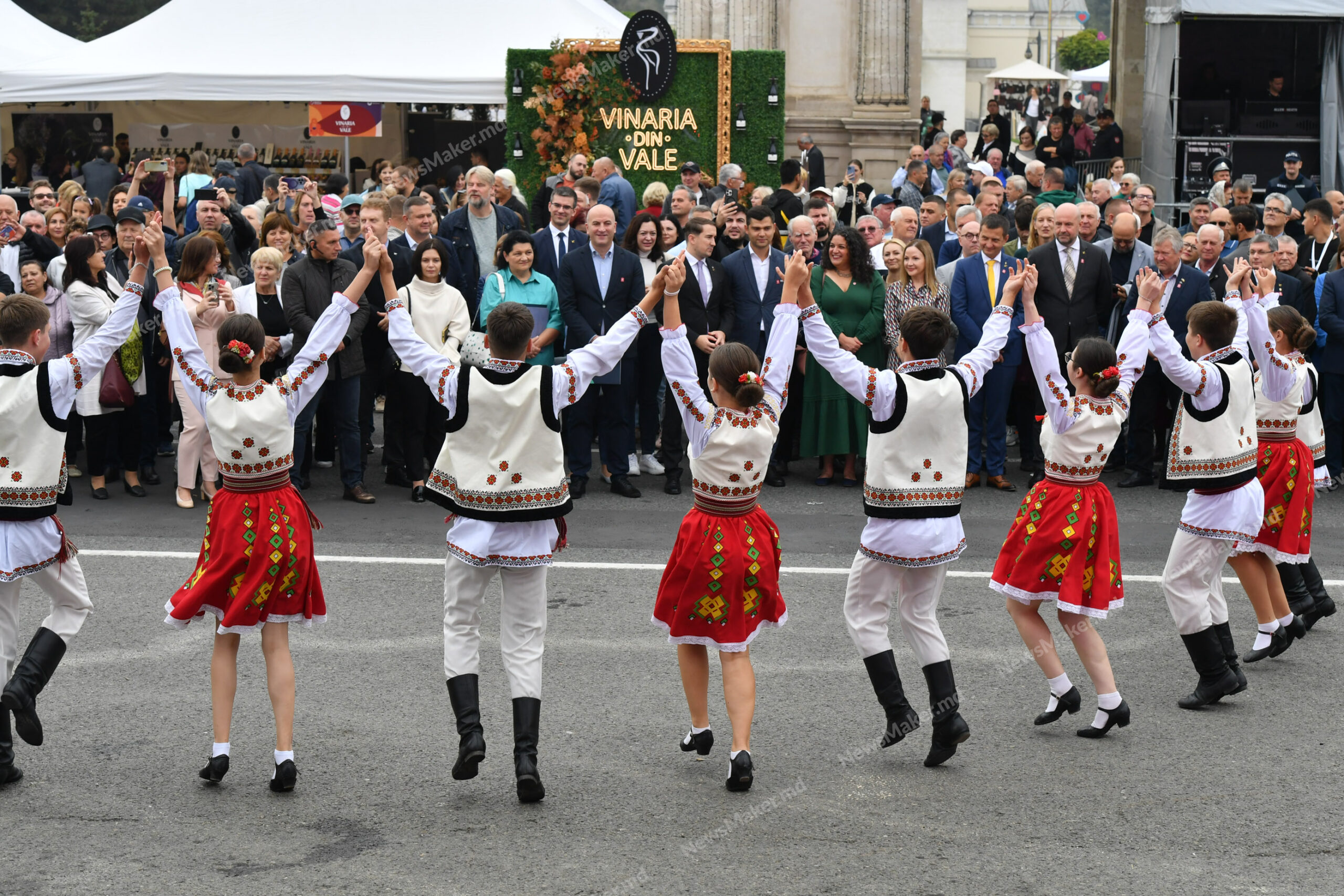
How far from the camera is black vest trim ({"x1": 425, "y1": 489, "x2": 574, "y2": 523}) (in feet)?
18.5

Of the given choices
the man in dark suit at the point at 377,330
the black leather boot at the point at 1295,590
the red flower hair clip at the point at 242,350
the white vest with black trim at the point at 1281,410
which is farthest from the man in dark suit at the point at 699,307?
the red flower hair clip at the point at 242,350

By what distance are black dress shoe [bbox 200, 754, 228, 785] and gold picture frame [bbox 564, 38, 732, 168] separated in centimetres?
1097

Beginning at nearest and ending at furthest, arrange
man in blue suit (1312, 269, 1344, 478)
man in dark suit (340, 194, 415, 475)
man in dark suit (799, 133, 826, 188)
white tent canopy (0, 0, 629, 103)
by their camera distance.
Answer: man in dark suit (340, 194, 415, 475)
man in blue suit (1312, 269, 1344, 478)
white tent canopy (0, 0, 629, 103)
man in dark suit (799, 133, 826, 188)

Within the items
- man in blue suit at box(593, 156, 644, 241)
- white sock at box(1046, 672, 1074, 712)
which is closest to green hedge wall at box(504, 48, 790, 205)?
man in blue suit at box(593, 156, 644, 241)

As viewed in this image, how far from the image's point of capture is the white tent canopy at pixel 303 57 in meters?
18.4

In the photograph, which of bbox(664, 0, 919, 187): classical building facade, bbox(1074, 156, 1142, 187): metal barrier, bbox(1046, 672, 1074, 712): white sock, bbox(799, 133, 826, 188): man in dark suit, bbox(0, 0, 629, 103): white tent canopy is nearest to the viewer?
bbox(1046, 672, 1074, 712): white sock

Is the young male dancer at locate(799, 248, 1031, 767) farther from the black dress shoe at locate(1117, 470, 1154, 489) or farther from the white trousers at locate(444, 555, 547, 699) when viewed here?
the black dress shoe at locate(1117, 470, 1154, 489)

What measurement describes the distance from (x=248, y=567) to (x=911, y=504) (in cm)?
256

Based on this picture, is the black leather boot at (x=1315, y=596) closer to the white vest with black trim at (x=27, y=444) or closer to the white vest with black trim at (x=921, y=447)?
the white vest with black trim at (x=921, y=447)

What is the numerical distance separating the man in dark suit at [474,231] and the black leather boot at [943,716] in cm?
661

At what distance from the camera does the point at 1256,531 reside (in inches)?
270

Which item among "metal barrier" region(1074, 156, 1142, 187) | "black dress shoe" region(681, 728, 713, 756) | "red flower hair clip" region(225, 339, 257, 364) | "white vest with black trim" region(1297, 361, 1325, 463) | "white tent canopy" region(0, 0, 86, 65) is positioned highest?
"white tent canopy" region(0, 0, 86, 65)

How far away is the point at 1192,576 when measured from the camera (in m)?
6.73

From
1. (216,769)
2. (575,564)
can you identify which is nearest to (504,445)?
(216,769)
